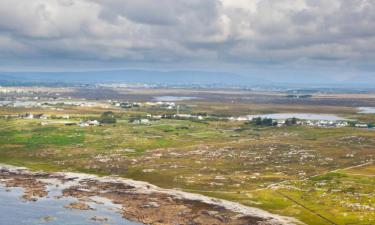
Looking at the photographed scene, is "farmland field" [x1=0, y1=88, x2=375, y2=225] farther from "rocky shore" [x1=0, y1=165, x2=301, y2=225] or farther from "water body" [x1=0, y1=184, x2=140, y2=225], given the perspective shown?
"water body" [x1=0, y1=184, x2=140, y2=225]

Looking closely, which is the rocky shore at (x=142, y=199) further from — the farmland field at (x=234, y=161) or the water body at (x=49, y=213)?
the farmland field at (x=234, y=161)

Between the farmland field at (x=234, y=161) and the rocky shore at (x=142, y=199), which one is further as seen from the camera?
the farmland field at (x=234, y=161)

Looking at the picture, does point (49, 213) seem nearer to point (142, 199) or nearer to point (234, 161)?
point (142, 199)

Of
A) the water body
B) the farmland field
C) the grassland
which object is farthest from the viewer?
the grassland

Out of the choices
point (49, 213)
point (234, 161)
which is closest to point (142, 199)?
point (49, 213)

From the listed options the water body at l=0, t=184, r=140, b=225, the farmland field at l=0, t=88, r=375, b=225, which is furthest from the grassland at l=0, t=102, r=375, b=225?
the water body at l=0, t=184, r=140, b=225

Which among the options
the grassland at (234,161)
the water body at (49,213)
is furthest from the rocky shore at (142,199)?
the grassland at (234,161)

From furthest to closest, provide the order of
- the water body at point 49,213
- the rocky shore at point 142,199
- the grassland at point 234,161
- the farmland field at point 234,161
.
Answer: the grassland at point 234,161, the farmland field at point 234,161, the rocky shore at point 142,199, the water body at point 49,213
